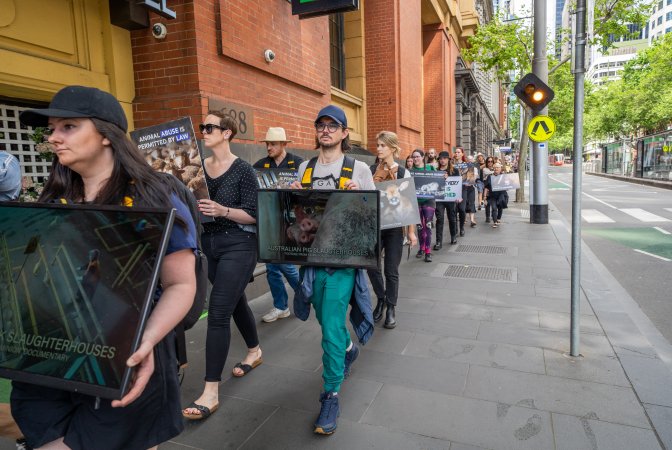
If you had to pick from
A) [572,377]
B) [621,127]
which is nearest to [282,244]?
[572,377]

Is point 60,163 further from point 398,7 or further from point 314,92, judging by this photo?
point 398,7

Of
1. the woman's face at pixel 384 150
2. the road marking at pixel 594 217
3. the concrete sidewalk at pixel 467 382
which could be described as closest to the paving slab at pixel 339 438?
the concrete sidewalk at pixel 467 382

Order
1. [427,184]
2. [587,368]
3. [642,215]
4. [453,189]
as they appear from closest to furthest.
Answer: [587,368]
[427,184]
[453,189]
[642,215]

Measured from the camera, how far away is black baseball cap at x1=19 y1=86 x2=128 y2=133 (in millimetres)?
1470

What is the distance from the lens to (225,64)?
5715 millimetres

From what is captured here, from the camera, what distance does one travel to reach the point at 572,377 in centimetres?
353

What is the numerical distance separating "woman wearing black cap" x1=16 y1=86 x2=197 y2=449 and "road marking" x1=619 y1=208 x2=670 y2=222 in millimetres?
14580

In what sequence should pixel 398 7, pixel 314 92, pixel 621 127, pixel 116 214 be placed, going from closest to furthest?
pixel 116 214 → pixel 314 92 → pixel 398 7 → pixel 621 127

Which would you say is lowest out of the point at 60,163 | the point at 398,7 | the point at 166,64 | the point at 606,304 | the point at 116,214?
the point at 606,304

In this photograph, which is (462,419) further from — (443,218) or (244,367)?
(443,218)

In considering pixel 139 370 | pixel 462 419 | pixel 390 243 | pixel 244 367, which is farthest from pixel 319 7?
pixel 139 370

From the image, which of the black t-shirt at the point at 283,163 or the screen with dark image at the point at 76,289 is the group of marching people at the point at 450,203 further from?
the screen with dark image at the point at 76,289

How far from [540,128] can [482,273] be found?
3.61 metres

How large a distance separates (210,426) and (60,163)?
6.61 feet
